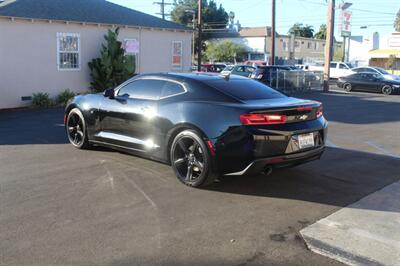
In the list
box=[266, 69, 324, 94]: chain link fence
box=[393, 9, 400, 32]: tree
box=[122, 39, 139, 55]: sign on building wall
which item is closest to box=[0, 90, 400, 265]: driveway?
box=[122, 39, 139, 55]: sign on building wall

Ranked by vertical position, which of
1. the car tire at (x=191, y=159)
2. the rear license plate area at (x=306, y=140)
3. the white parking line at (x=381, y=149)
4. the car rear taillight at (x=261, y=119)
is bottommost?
the white parking line at (x=381, y=149)

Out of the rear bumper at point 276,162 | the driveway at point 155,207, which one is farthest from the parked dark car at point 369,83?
the rear bumper at point 276,162

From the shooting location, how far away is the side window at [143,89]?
683 cm

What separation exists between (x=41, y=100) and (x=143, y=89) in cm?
998

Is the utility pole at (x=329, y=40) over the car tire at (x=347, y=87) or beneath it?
over

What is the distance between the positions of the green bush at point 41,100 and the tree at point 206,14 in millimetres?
61240

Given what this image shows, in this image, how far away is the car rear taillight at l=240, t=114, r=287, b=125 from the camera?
18.2ft

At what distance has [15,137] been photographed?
385 inches

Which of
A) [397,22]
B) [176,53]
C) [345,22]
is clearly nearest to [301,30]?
[397,22]

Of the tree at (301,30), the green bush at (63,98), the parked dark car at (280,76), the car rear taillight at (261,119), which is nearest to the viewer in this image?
the car rear taillight at (261,119)

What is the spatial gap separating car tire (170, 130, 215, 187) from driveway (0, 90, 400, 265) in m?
0.16

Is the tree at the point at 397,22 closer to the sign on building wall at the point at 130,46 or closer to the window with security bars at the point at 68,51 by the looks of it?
the sign on building wall at the point at 130,46

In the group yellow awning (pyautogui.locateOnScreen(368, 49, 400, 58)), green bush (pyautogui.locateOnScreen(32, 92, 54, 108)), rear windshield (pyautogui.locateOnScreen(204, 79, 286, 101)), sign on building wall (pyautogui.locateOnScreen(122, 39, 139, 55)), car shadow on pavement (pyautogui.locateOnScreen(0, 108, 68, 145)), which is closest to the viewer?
rear windshield (pyautogui.locateOnScreen(204, 79, 286, 101))

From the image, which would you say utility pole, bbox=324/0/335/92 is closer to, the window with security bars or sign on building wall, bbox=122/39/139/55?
sign on building wall, bbox=122/39/139/55
